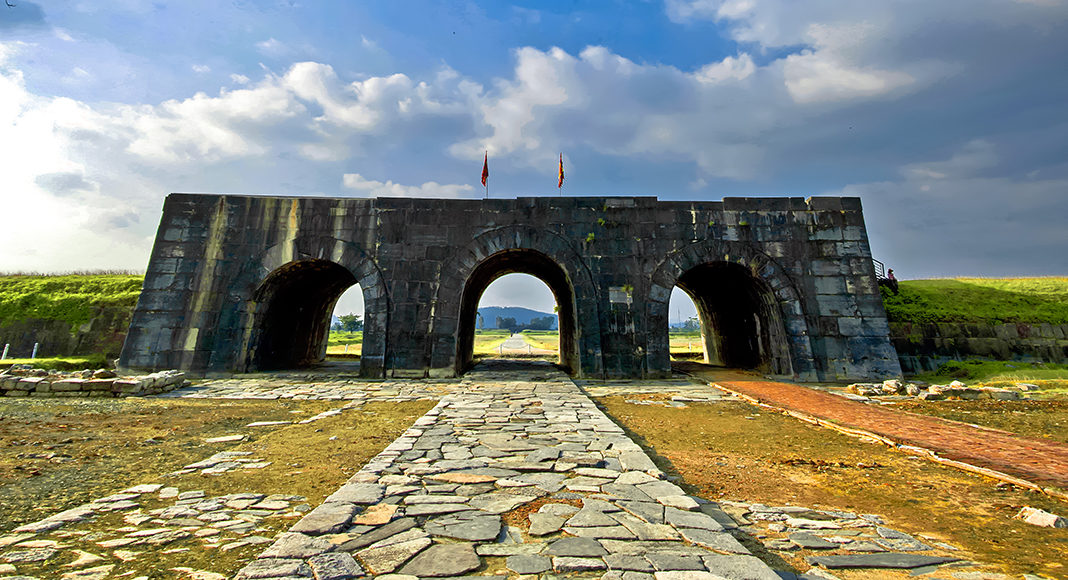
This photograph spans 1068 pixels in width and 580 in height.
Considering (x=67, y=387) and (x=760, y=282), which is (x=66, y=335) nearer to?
(x=67, y=387)

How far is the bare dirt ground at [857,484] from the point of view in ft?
10.9

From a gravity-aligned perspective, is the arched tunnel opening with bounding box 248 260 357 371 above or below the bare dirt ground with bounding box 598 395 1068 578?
above

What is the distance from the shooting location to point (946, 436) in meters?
6.42

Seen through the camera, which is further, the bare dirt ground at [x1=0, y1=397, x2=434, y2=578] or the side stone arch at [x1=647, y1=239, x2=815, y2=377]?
the side stone arch at [x1=647, y1=239, x2=815, y2=377]

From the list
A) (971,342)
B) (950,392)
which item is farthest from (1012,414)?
(971,342)

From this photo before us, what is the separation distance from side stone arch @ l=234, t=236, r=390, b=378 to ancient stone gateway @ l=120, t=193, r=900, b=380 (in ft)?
0.13

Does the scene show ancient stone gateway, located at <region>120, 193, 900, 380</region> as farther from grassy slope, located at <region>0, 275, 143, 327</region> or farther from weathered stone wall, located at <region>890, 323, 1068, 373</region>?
grassy slope, located at <region>0, 275, 143, 327</region>

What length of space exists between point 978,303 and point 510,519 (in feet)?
63.9

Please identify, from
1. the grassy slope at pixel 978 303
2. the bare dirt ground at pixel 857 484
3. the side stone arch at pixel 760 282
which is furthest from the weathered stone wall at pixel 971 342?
the bare dirt ground at pixel 857 484

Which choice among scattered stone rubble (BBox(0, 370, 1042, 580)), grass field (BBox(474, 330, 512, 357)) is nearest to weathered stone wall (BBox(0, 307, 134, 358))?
grass field (BBox(474, 330, 512, 357))

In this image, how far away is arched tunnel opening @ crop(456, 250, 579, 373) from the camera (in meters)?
14.1

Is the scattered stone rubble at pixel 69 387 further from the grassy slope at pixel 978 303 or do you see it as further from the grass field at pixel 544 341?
the grassy slope at pixel 978 303

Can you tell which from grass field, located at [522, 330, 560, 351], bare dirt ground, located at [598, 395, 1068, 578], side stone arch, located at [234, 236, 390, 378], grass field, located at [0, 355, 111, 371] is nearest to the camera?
bare dirt ground, located at [598, 395, 1068, 578]

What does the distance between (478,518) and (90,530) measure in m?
2.81
